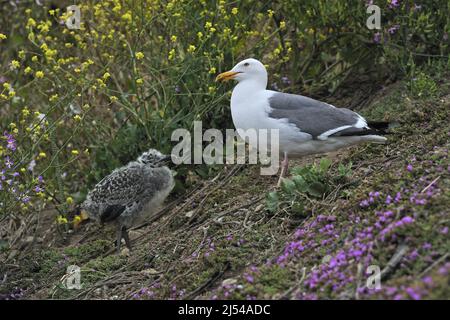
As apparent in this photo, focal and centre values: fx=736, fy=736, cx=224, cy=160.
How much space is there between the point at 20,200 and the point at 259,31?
3.95 metres

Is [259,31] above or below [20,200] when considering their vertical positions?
above

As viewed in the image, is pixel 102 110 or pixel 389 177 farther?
pixel 102 110

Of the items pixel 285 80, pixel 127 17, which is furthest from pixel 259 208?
pixel 285 80

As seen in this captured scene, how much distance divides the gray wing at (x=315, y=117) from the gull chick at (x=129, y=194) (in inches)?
49.5

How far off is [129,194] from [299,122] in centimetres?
164

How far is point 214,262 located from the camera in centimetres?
531

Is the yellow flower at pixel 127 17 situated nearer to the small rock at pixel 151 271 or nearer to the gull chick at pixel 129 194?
the gull chick at pixel 129 194

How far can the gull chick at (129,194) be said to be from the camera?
21.5 feet

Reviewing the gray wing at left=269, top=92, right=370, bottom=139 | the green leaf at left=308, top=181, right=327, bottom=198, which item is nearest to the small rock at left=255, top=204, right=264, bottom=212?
the green leaf at left=308, top=181, right=327, bottom=198

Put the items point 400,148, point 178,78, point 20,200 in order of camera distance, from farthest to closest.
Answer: point 178,78 < point 400,148 < point 20,200

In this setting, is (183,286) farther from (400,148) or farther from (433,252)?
(400,148)

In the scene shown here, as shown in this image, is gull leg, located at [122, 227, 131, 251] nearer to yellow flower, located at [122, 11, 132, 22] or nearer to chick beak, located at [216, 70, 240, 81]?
chick beak, located at [216, 70, 240, 81]

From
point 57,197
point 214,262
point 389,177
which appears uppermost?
point 389,177

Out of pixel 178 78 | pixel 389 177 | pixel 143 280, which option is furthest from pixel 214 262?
pixel 178 78
